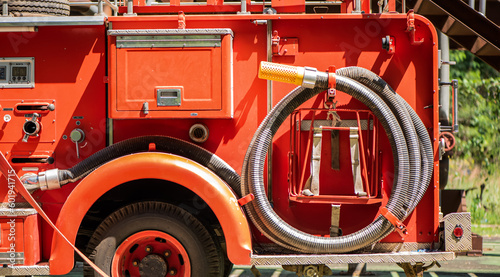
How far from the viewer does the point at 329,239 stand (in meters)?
4.73

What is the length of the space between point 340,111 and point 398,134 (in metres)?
0.53

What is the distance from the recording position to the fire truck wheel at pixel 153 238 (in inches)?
187

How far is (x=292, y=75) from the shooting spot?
15.0ft

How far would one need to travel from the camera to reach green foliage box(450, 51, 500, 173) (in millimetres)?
12188

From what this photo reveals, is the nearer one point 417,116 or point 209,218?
point 417,116

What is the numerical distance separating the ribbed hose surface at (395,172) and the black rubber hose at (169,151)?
8.0 inches

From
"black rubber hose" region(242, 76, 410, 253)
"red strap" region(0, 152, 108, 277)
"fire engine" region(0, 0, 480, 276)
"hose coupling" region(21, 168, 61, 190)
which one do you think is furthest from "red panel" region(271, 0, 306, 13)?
"red strap" region(0, 152, 108, 277)

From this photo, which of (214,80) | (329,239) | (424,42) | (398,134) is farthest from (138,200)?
(424,42)

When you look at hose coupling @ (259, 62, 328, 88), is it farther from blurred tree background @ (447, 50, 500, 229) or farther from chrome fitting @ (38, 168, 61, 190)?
blurred tree background @ (447, 50, 500, 229)

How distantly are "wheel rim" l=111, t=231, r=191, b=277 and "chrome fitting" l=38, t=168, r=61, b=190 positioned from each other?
761mm

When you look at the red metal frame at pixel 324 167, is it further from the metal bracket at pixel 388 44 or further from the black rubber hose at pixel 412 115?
the metal bracket at pixel 388 44

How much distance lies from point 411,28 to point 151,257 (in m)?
2.86

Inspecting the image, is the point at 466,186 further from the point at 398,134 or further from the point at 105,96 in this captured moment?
the point at 105,96

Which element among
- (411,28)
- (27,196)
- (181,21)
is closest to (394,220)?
(411,28)
